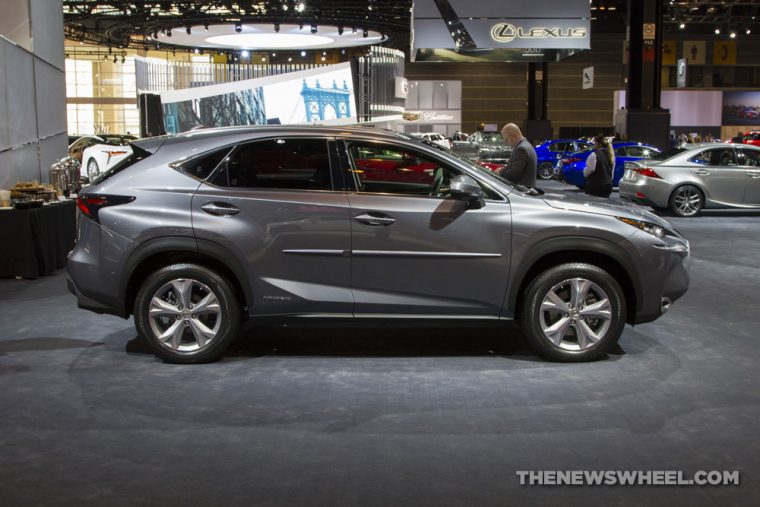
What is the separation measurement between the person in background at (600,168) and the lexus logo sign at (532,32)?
43.8ft

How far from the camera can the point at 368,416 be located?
5.09m

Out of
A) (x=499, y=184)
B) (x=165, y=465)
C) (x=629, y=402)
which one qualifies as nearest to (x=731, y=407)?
(x=629, y=402)

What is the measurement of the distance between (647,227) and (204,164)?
10.9 feet

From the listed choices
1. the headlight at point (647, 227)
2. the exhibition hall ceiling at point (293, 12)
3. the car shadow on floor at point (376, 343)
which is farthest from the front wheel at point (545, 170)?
the headlight at point (647, 227)

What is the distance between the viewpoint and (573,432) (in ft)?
15.8

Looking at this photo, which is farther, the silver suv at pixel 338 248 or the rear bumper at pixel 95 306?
the rear bumper at pixel 95 306

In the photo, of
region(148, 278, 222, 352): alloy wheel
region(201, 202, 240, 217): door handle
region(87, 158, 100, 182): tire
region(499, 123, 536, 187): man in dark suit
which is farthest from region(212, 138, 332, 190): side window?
region(87, 158, 100, 182): tire

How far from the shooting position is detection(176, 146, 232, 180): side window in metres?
6.24

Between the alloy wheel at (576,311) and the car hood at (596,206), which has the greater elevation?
the car hood at (596,206)

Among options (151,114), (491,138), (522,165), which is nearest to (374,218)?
(522,165)

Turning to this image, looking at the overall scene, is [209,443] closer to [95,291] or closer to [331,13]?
[95,291]

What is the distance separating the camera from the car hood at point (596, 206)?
6.25 m

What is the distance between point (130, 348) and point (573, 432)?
3.69 meters

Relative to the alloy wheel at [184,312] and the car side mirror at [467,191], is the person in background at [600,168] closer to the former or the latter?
the car side mirror at [467,191]
